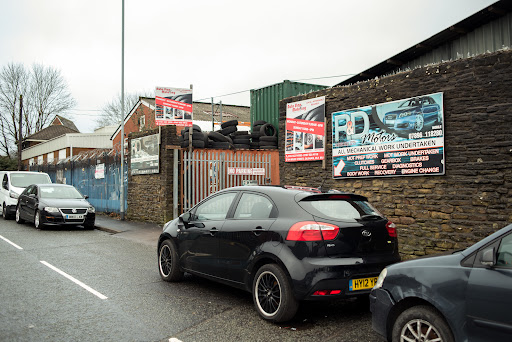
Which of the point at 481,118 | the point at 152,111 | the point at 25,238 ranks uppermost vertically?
the point at 152,111

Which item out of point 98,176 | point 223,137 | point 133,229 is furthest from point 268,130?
point 98,176

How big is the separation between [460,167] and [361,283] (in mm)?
4115

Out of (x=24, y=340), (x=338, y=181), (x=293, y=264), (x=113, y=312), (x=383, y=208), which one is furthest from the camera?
(x=338, y=181)

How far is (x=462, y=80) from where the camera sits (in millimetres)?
7980

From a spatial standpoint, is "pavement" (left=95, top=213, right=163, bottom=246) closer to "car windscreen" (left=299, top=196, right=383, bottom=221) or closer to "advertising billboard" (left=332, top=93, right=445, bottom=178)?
"advertising billboard" (left=332, top=93, right=445, bottom=178)

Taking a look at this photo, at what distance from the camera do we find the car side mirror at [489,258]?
3.27 meters

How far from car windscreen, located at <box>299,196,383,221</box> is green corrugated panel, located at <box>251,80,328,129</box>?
33.9 ft

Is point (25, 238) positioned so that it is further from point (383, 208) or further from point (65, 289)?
point (383, 208)

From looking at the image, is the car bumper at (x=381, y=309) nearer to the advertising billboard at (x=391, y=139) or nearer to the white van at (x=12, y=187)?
the advertising billboard at (x=391, y=139)

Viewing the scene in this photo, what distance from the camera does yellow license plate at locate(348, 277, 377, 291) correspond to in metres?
4.90

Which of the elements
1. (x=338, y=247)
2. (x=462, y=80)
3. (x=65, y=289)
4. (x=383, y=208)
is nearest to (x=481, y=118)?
(x=462, y=80)

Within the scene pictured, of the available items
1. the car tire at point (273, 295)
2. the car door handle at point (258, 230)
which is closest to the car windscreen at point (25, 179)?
the car door handle at point (258, 230)

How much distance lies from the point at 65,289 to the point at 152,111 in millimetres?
26803

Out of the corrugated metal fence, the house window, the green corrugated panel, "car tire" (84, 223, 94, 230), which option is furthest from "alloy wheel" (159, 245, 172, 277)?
the house window
